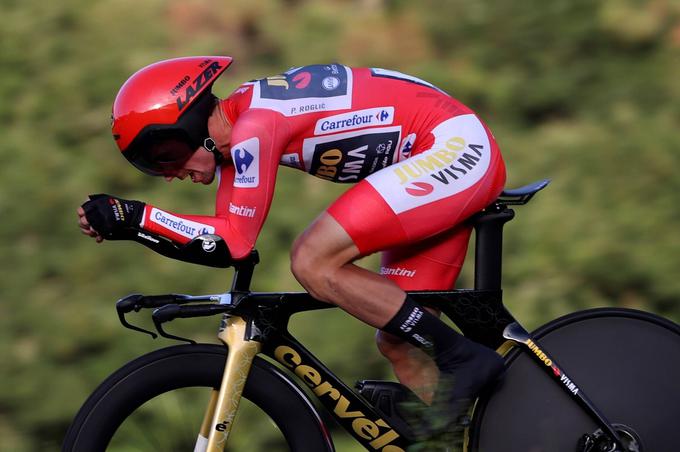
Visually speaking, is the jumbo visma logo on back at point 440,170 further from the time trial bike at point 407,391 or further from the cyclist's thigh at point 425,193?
the time trial bike at point 407,391

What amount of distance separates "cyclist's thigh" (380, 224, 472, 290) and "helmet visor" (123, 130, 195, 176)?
3.00 feet

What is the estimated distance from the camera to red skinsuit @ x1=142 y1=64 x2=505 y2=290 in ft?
12.3

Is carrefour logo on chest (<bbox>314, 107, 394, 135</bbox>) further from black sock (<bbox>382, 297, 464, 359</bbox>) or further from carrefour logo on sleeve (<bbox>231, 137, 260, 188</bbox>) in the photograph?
black sock (<bbox>382, 297, 464, 359</bbox>)

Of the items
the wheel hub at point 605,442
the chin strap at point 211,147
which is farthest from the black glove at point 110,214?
the wheel hub at point 605,442

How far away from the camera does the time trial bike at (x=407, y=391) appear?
385cm

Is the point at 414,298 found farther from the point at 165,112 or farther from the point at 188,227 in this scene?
the point at 165,112

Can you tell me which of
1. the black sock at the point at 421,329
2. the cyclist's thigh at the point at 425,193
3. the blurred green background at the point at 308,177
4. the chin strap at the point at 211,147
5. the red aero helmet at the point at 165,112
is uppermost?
the red aero helmet at the point at 165,112

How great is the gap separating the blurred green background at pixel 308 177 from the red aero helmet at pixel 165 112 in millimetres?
1413

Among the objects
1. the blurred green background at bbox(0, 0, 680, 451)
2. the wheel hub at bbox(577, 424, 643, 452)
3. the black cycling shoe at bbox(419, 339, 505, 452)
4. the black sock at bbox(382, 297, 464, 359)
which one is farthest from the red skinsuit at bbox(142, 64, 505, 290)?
the blurred green background at bbox(0, 0, 680, 451)

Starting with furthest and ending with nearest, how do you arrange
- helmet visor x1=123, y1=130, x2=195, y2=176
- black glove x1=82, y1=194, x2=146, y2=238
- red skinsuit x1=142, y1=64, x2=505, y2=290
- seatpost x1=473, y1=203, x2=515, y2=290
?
seatpost x1=473, y1=203, x2=515, y2=290
helmet visor x1=123, y1=130, x2=195, y2=176
red skinsuit x1=142, y1=64, x2=505, y2=290
black glove x1=82, y1=194, x2=146, y2=238

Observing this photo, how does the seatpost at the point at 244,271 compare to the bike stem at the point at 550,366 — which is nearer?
the seatpost at the point at 244,271

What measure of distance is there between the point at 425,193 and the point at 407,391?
78 centimetres

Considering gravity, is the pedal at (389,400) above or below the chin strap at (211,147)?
below

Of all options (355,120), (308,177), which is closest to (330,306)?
(355,120)
